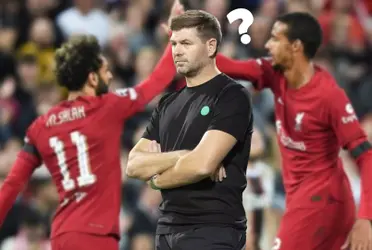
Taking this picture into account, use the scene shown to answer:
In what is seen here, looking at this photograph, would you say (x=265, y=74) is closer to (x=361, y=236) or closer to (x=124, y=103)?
(x=124, y=103)

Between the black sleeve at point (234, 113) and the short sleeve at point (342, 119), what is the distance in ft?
4.16

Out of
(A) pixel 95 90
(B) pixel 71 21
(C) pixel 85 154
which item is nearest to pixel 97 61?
(A) pixel 95 90

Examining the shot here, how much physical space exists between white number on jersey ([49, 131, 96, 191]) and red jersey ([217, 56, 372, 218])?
3.92 ft

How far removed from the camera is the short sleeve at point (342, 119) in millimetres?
6348

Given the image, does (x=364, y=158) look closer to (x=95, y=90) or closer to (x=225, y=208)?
(x=225, y=208)

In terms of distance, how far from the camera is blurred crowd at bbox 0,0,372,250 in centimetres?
945

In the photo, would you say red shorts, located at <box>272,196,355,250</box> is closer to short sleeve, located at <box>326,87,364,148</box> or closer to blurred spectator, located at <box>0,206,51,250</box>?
short sleeve, located at <box>326,87,364,148</box>

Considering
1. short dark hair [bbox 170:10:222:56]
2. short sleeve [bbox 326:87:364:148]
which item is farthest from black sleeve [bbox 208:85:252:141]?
short sleeve [bbox 326:87:364:148]

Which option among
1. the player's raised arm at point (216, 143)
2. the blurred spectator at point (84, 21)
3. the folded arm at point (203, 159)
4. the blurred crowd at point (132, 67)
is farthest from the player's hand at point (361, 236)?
the blurred spectator at point (84, 21)

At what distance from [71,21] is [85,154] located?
554cm

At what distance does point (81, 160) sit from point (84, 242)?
1.88ft

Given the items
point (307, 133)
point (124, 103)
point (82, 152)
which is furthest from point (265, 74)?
point (82, 152)

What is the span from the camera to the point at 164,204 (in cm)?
537

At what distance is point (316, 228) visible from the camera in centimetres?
663
